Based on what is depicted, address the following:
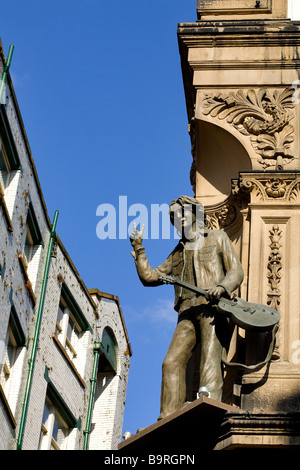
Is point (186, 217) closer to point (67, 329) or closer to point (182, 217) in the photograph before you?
point (182, 217)

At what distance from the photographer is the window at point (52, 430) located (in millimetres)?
27156

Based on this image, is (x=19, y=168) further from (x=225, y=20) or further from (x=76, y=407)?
(x=225, y=20)

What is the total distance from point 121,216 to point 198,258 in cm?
351

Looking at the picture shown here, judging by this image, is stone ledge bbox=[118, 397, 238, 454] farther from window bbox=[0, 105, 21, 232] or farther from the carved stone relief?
window bbox=[0, 105, 21, 232]

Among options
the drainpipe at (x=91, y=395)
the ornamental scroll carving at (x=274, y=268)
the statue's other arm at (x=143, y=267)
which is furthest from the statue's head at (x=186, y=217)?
the drainpipe at (x=91, y=395)

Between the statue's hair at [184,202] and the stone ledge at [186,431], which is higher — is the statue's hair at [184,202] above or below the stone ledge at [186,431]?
above

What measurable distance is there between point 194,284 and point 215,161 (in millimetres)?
3076

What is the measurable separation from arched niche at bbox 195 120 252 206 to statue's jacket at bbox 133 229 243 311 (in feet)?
5.80

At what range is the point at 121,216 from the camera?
17.2 meters

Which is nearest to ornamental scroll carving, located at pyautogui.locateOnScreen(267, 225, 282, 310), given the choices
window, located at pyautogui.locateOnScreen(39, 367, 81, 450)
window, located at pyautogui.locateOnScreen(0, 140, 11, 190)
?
window, located at pyautogui.locateOnScreen(0, 140, 11, 190)

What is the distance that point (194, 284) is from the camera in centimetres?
1372

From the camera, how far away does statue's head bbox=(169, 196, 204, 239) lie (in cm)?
1413

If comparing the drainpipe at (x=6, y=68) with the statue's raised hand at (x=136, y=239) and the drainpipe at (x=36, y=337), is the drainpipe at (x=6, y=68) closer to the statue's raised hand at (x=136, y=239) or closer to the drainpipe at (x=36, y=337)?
the drainpipe at (x=36, y=337)

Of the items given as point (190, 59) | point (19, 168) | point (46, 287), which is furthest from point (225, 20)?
point (46, 287)
